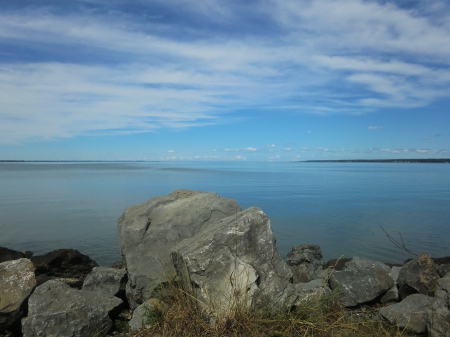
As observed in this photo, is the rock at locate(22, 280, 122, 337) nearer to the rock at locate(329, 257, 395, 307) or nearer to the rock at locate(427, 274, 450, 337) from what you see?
the rock at locate(329, 257, 395, 307)

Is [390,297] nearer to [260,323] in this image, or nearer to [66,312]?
[260,323]

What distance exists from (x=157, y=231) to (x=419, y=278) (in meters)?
4.83

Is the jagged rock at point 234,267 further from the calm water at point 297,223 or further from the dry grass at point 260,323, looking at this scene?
the calm water at point 297,223

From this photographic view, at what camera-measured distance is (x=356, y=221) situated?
1959 centimetres

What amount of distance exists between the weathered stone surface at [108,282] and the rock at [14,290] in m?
1.04

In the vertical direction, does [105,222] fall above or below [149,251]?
below

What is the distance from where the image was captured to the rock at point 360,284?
7094 mm

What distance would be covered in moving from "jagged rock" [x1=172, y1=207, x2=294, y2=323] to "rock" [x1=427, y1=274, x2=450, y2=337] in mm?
1956

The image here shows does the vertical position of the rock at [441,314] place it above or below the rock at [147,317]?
above

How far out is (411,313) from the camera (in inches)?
242

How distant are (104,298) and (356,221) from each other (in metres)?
15.4

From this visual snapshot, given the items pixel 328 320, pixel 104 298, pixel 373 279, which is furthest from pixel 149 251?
pixel 373 279

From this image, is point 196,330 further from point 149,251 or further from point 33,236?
point 33,236

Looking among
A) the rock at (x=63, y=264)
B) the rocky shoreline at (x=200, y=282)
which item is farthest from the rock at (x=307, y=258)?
the rock at (x=63, y=264)
